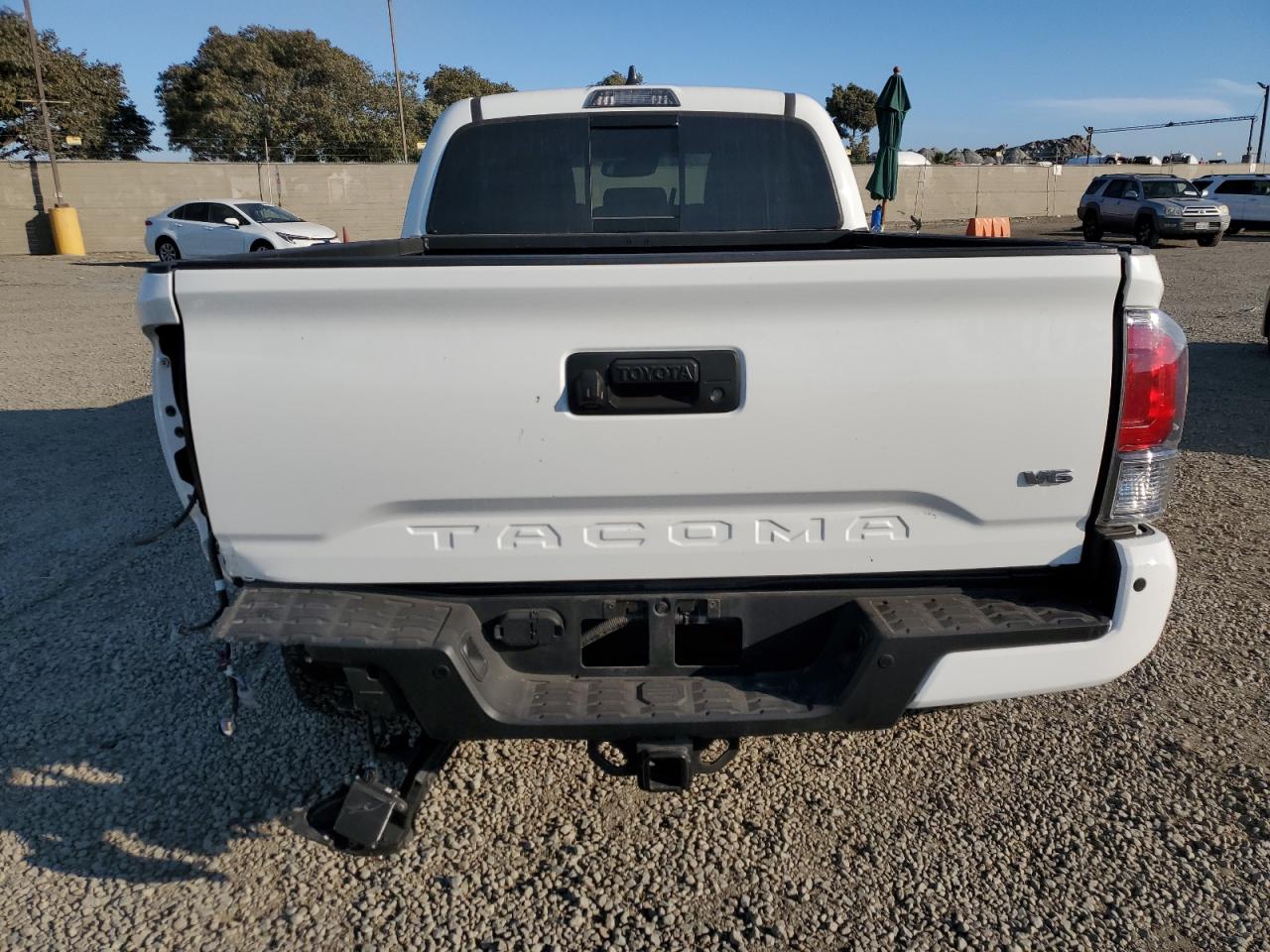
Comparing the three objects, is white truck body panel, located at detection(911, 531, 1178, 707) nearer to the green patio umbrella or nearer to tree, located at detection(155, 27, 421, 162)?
the green patio umbrella

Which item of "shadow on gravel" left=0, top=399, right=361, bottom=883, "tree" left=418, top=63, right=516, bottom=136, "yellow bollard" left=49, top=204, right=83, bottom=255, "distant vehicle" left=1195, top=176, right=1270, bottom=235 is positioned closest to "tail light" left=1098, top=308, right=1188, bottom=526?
"shadow on gravel" left=0, top=399, right=361, bottom=883

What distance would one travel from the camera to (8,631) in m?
3.92

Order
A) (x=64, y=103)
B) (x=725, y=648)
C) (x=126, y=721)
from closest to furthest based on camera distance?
(x=725, y=648), (x=126, y=721), (x=64, y=103)

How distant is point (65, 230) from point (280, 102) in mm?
25694

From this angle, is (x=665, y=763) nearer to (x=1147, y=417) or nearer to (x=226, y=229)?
(x=1147, y=417)

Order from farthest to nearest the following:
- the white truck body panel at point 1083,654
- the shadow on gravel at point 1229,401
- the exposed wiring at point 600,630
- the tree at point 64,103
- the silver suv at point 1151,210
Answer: the tree at point 64,103 → the silver suv at point 1151,210 → the shadow on gravel at point 1229,401 → the exposed wiring at point 600,630 → the white truck body panel at point 1083,654

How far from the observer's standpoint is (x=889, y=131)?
1097cm

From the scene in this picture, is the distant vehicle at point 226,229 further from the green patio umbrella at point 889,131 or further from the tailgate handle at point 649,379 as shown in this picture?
the tailgate handle at point 649,379

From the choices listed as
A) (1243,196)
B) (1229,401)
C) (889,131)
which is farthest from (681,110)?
(1243,196)

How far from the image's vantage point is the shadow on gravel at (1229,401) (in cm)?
661

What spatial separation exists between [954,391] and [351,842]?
177 cm

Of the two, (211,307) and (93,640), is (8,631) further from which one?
(211,307)

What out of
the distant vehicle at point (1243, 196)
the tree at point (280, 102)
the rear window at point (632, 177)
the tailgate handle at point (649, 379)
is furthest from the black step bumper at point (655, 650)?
the tree at point (280, 102)

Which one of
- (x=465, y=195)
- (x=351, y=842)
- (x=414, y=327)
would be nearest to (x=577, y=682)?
(x=351, y=842)
